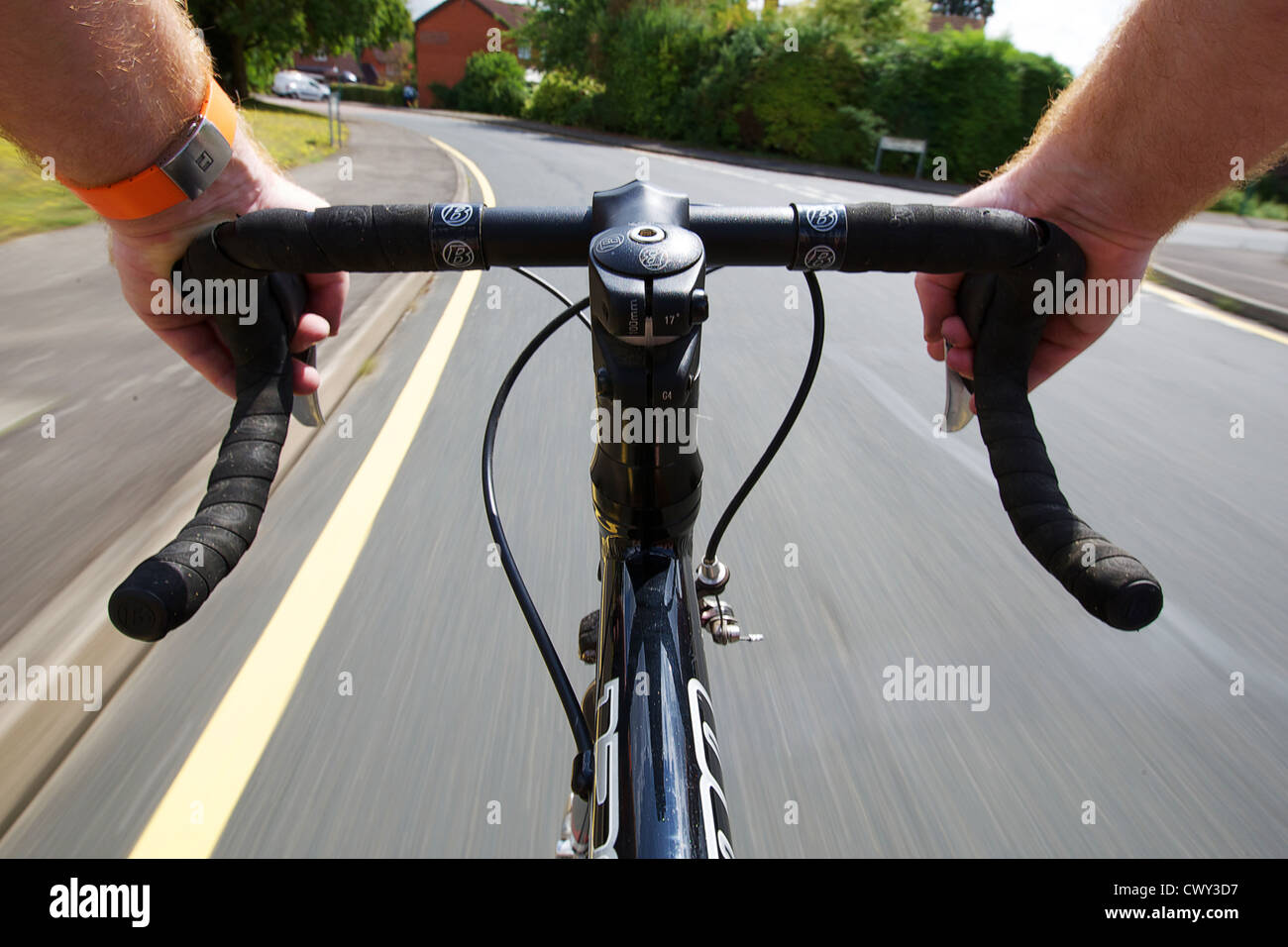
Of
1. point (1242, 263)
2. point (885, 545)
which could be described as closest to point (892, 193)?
point (1242, 263)

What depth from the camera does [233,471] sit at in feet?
3.48

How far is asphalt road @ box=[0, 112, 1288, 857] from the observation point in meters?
1.86

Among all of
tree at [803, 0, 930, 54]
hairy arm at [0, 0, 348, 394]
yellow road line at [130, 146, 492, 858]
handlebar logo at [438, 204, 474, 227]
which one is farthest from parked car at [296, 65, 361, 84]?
handlebar logo at [438, 204, 474, 227]

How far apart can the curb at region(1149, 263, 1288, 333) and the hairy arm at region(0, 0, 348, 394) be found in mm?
7496

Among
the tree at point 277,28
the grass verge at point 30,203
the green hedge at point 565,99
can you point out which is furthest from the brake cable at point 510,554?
the green hedge at point 565,99

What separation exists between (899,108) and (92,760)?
24098mm

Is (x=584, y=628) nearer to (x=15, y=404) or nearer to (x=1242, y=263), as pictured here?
(x=15, y=404)

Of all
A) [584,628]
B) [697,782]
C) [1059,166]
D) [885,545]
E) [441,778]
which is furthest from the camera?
[885,545]

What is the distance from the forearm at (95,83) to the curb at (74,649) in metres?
0.80

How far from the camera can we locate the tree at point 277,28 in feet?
88.3

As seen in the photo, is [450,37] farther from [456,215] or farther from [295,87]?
[456,215]

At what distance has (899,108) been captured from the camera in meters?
21.4

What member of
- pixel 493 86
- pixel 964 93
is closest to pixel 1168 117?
pixel 964 93

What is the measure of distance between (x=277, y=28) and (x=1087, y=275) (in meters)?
33.9
